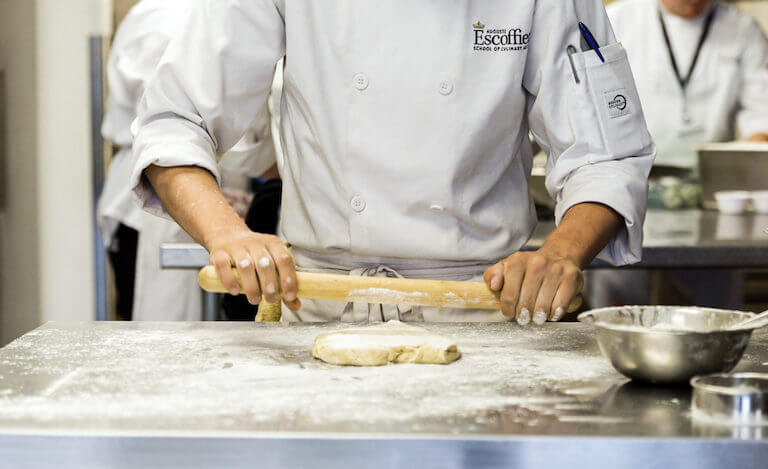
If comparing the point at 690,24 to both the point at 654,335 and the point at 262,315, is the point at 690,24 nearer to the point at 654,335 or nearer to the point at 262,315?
the point at 262,315

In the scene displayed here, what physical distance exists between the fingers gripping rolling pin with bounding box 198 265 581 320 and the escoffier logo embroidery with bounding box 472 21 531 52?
1.60 ft

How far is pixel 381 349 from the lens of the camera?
4.23ft

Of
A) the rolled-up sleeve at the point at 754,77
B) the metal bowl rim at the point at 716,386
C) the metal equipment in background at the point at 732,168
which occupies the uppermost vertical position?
the rolled-up sleeve at the point at 754,77

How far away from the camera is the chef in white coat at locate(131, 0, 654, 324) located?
172cm

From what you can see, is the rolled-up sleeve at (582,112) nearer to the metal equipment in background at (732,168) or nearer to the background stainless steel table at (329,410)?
the background stainless steel table at (329,410)

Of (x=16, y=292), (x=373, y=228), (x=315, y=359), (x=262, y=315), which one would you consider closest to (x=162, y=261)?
(x=262, y=315)

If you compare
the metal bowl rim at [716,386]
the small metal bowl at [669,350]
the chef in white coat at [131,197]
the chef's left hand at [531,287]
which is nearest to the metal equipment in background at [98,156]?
the chef in white coat at [131,197]

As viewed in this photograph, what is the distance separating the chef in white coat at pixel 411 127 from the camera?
1723 millimetres

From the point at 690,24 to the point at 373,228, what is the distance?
3.49 metres

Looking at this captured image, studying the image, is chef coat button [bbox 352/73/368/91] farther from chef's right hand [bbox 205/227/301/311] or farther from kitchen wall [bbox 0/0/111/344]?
kitchen wall [bbox 0/0/111/344]

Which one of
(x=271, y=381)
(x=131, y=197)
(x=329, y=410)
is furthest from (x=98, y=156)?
(x=329, y=410)

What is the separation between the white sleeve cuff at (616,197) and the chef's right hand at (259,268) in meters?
0.55

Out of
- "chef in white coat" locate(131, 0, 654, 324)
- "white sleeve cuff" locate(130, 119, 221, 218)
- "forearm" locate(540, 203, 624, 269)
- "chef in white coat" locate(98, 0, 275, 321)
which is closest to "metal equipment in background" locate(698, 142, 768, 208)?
"chef in white coat" locate(98, 0, 275, 321)

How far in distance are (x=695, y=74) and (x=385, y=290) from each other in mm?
3672
